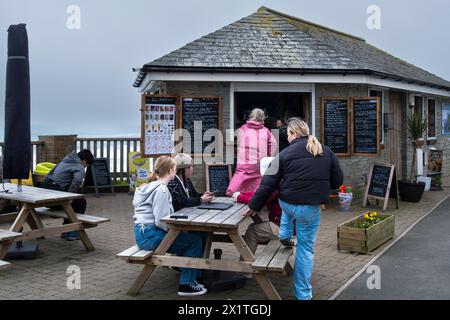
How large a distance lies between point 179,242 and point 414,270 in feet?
9.31

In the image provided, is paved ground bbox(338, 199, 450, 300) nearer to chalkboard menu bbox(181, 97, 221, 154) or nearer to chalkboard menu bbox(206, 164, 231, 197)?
chalkboard menu bbox(206, 164, 231, 197)

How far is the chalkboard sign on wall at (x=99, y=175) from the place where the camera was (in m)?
12.6

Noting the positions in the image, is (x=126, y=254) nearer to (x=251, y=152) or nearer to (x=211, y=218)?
(x=211, y=218)

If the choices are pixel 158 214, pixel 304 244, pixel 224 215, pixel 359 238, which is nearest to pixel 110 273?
pixel 158 214

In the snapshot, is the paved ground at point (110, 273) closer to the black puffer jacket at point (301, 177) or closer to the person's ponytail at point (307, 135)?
the black puffer jacket at point (301, 177)

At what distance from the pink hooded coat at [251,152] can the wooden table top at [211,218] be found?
2149mm

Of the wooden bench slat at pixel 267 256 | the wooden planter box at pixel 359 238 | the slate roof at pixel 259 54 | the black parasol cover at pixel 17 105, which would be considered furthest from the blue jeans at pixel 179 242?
the slate roof at pixel 259 54

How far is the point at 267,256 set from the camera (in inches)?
187

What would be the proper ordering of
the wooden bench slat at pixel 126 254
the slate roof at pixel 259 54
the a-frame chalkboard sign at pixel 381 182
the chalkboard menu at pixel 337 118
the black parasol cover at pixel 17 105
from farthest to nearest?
1. the chalkboard menu at pixel 337 118
2. the slate roof at pixel 259 54
3. the a-frame chalkboard sign at pixel 381 182
4. the black parasol cover at pixel 17 105
5. the wooden bench slat at pixel 126 254

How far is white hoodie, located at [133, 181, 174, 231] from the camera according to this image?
15.9 ft

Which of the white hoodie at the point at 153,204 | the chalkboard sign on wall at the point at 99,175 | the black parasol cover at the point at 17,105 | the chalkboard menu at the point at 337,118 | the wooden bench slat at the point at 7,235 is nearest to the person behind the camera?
the white hoodie at the point at 153,204

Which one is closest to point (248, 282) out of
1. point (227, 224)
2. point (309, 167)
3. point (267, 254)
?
point (267, 254)

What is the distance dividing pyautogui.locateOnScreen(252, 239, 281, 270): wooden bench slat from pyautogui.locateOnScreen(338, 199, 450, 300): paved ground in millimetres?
792

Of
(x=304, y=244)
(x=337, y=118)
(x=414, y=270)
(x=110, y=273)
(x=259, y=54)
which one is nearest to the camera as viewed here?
(x=304, y=244)
